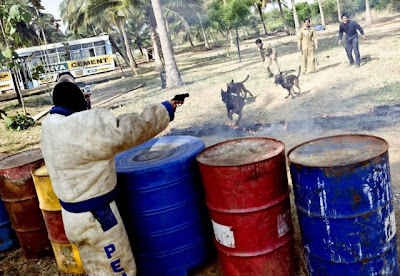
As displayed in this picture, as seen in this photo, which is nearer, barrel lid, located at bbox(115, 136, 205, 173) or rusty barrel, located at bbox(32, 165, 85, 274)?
barrel lid, located at bbox(115, 136, 205, 173)

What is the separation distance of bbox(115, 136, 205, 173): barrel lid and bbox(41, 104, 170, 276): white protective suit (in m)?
0.36

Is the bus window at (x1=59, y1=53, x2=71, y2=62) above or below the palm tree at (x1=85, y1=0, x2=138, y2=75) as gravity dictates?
below

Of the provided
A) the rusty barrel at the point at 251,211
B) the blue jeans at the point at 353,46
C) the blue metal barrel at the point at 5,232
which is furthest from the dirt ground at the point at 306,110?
the rusty barrel at the point at 251,211

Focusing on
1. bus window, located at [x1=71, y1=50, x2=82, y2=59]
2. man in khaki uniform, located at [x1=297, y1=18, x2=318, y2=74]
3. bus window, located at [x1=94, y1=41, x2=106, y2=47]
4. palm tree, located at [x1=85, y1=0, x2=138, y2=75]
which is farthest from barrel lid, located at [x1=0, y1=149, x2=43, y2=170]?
bus window, located at [x1=71, y1=50, x2=82, y2=59]

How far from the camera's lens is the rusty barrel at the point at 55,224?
352 cm

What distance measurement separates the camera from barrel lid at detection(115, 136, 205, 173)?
3020 millimetres

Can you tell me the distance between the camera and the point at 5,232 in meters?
4.47

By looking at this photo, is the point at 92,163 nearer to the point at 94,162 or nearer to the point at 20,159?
the point at 94,162

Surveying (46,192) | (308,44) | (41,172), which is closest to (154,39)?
(308,44)

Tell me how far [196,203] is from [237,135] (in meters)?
4.47

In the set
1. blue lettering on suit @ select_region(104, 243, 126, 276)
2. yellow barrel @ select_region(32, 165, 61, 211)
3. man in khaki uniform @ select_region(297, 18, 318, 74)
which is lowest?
blue lettering on suit @ select_region(104, 243, 126, 276)

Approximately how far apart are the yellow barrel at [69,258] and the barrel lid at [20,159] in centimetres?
97

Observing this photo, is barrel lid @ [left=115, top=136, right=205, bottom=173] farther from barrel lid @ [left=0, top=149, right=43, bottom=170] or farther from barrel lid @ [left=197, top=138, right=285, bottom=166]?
barrel lid @ [left=0, top=149, right=43, bottom=170]

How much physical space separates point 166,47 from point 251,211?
1363 centimetres
